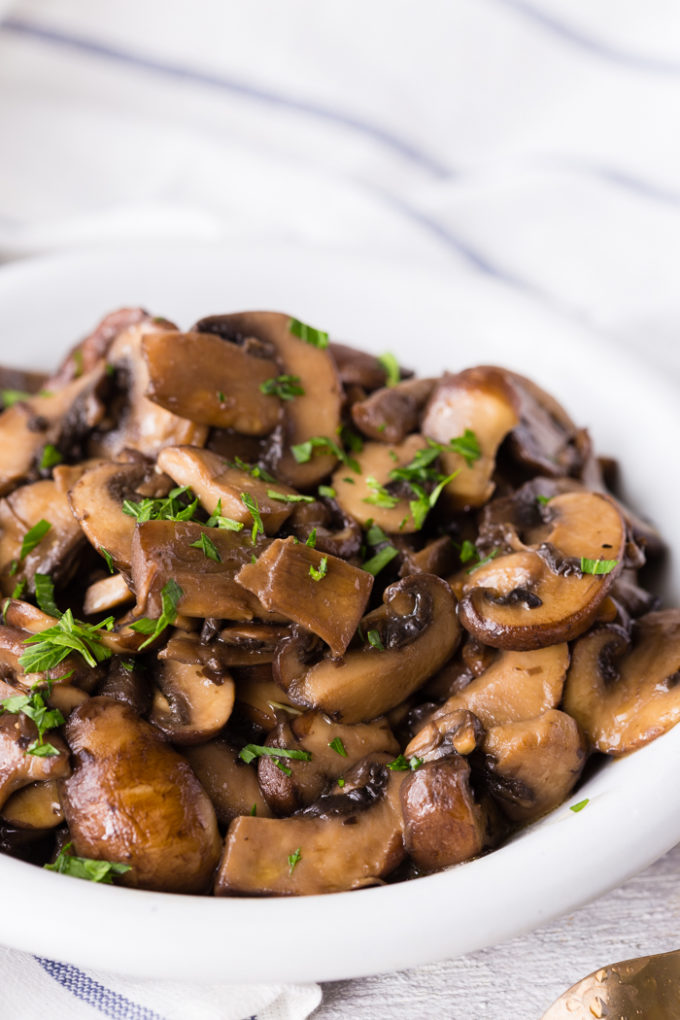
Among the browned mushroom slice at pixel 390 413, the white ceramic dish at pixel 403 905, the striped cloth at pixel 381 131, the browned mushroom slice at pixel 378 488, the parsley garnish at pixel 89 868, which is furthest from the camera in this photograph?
the striped cloth at pixel 381 131

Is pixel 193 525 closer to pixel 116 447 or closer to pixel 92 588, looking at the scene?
pixel 92 588


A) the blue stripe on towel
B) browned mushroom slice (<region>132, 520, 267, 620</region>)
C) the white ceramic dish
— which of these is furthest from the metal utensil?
the blue stripe on towel

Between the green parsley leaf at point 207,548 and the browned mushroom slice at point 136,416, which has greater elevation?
the green parsley leaf at point 207,548

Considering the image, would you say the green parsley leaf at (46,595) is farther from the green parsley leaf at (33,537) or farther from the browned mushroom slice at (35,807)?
the browned mushroom slice at (35,807)

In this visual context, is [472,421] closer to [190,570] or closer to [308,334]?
[308,334]

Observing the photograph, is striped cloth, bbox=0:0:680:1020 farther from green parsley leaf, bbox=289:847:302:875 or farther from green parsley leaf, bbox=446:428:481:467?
green parsley leaf, bbox=289:847:302:875

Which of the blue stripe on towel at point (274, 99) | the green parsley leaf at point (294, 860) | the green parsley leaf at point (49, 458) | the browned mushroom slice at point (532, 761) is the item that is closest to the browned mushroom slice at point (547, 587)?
the browned mushroom slice at point (532, 761)
